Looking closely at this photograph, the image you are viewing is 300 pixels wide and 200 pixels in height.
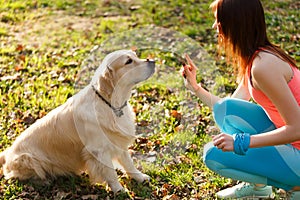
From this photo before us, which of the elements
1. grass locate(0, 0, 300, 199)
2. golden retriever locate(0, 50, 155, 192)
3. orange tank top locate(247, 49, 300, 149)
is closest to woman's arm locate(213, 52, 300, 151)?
orange tank top locate(247, 49, 300, 149)

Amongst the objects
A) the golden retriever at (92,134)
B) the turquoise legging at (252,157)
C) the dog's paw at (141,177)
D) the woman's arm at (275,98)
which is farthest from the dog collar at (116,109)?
the woman's arm at (275,98)

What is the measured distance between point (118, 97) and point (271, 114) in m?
1.30

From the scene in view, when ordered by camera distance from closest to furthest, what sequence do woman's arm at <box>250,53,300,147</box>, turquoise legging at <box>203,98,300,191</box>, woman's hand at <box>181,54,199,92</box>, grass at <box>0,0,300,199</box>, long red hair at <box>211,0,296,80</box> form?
1. woman's arm at <box>250,53,300,147</box>
2. long red hair at <box>211,0,296,80</box>
3. turquoise legging at <box>203,98,300,191</box>
4. woman's hand at <box>181,54,199,92</box>
5. grass at <box>0,0,300,199</box>

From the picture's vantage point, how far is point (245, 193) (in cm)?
372

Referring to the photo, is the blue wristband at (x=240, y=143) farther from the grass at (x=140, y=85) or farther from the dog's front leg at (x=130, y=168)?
the dog's front leg at (x=130, y=168)

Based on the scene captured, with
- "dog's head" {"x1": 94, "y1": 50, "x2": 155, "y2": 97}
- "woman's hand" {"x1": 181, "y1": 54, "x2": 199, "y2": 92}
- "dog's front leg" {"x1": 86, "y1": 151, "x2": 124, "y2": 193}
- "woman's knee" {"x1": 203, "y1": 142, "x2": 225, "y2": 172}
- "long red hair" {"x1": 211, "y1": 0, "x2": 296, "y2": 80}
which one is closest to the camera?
"long red hair" {"x1": 211, "y1": 0, "x2": 296, "y2": 80}

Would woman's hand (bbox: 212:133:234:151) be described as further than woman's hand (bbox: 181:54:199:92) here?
No

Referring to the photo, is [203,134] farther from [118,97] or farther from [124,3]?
[124,3]

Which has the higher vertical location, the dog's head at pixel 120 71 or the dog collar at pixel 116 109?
the dog's head at pixel 120 71

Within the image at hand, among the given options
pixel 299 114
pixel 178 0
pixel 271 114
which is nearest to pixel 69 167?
pixel 271 114

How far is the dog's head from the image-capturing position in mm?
3740

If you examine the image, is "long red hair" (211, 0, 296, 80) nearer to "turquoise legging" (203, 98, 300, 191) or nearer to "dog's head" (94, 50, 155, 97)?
"turquoise legging" (203, 98, 300, 191)

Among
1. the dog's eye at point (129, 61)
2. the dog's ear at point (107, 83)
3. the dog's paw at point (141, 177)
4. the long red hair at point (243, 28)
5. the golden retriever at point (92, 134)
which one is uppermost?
the long red hair at point (243, 28)

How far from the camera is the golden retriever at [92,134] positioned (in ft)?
12.6
